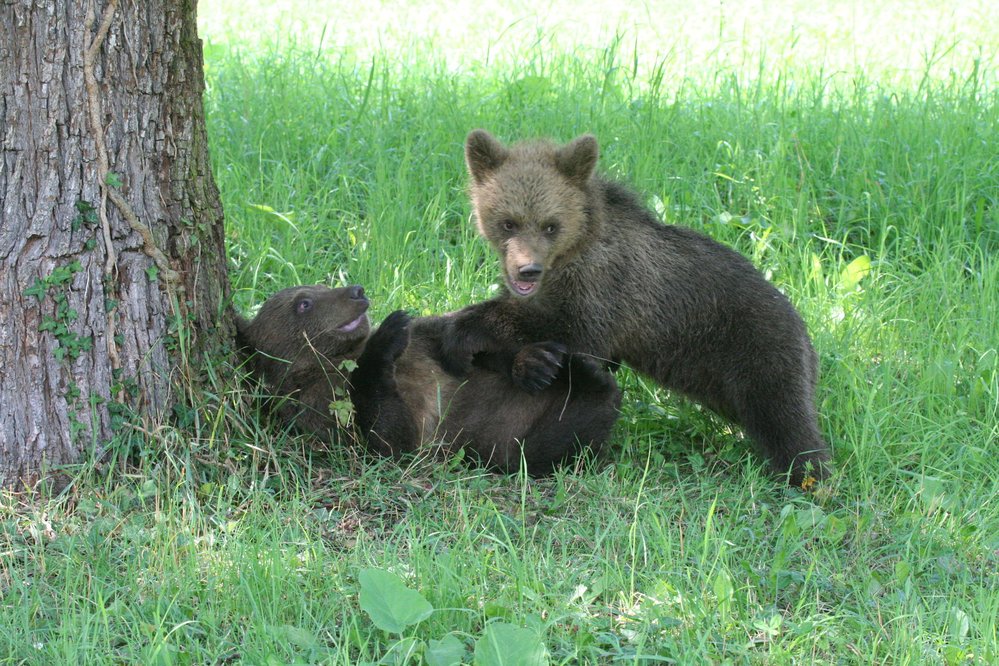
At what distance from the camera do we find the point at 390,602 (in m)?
3.05

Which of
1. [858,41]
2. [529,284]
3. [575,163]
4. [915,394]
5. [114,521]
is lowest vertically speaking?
[114,521]

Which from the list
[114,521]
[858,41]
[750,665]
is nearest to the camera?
[750,665]

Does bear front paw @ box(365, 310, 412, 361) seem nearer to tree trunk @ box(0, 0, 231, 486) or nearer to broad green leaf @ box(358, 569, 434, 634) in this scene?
tree trunk @ box(0, 0, 231, 486)

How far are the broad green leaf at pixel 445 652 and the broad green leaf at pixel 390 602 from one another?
0.09 metres

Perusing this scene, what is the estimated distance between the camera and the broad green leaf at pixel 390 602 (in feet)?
9.94

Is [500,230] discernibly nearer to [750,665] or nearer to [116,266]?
[116,266]

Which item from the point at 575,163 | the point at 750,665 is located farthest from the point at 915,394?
the point at 750,665

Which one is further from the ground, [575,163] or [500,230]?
[575,163]

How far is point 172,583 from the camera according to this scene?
335 centimetres

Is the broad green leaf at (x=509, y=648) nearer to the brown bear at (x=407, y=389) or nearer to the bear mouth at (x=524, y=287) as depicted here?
the brown bear at (x=407, y=389)

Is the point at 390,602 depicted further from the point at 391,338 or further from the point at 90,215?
the point at 90,215

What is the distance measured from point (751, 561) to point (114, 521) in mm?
2258

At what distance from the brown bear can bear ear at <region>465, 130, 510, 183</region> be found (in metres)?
0.89

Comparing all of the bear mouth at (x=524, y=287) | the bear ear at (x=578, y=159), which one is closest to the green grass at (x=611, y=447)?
the bear mouth at (x=524, y=287)
